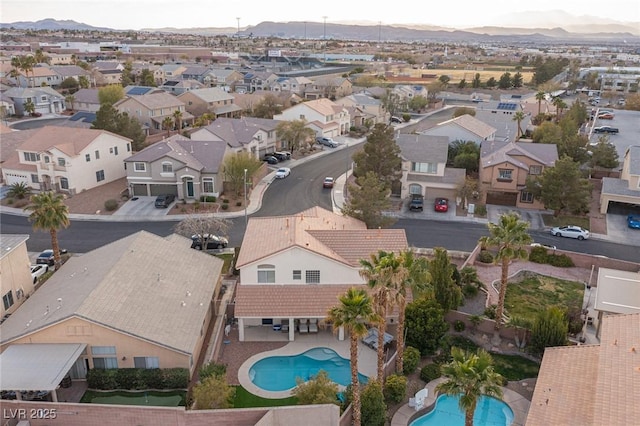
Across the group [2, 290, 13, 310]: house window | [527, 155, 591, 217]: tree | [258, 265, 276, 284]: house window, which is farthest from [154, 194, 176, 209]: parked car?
[527, 155, 591, 217]: tree

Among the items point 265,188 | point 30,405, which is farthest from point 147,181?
point 30,405

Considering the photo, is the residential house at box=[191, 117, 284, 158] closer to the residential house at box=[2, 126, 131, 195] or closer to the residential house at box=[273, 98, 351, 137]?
the residential house at box=[273, 98, 351, 137]

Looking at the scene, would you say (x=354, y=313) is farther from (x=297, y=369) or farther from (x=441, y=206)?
(x=441, y=206)

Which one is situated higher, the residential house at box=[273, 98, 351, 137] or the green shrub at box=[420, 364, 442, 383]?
the residential house at box=[273, 98, 351, 137]

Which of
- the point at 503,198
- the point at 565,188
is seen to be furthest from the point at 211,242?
the point at 565,188

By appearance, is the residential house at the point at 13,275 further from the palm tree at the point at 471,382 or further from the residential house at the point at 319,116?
the residential house at the point at 319,116
